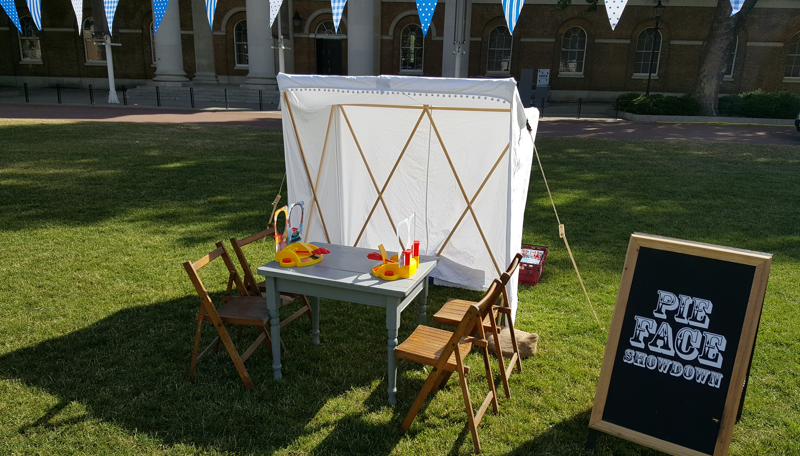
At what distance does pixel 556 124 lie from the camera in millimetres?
20594

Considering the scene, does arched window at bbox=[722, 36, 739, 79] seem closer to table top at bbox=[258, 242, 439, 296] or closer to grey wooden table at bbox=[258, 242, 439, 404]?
table top at bbox=[258, 242, 439, 296]

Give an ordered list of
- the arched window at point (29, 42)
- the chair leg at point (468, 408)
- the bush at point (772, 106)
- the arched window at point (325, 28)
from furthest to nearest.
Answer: the arched window at point (29, 42)
the arched window at point (325, 28)
the bush at point (772, 106)
the chair leg at point (468, 408)

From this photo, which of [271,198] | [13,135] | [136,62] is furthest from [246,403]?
[136,62]

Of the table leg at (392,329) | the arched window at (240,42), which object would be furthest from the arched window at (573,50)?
the table leg at (392,329)

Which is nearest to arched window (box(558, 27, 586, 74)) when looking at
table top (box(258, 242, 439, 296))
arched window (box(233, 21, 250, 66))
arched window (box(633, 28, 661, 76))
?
arched window (box(633, 28, 661, 76))

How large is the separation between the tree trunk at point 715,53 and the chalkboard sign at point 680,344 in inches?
807

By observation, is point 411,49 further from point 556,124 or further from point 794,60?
point 794,60

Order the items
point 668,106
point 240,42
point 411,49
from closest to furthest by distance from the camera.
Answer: point 668,106, point 411,49, point 240,42

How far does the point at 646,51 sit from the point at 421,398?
1176 inches

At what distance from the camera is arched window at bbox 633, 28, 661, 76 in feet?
92.5

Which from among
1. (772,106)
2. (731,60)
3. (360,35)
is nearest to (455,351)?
(360,35)

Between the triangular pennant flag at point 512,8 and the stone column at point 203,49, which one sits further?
the stone column at point 203,49

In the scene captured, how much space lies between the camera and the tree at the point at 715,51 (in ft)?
67.1

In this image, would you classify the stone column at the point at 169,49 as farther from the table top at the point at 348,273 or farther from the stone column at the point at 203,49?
the table top at the point at 348,273
